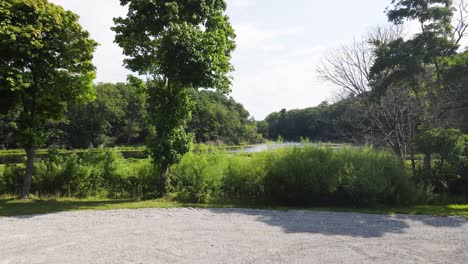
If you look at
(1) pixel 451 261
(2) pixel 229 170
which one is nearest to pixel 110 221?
(2) pixel 229 170

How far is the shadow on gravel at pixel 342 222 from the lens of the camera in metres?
6.85

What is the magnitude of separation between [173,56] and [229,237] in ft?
17.6

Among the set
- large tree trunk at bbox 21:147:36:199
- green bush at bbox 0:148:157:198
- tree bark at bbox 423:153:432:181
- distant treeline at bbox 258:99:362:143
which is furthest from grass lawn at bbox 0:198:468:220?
distant treeline at bbox 258:99:362:143

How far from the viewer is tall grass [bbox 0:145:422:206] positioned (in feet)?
31.9

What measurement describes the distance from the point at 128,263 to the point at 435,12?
1310cm

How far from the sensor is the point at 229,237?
640 centimetres

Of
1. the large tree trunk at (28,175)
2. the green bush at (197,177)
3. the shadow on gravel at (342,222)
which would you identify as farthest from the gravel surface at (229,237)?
the large tree trunk at (28,175)

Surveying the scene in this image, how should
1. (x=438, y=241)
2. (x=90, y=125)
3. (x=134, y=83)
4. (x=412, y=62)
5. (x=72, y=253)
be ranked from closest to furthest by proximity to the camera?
(x=72, y=253) → (x=438, y=241) → (x=134, y=83) → (x=412, y=62) → (x=90, y=125)

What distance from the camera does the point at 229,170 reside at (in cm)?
1087

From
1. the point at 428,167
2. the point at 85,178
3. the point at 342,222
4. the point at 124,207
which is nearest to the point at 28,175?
the point at 85,178

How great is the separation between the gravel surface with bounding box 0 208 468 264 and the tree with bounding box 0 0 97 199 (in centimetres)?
336

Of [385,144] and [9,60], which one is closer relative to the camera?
[9,60]

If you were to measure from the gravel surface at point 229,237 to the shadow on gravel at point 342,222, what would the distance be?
19 mm

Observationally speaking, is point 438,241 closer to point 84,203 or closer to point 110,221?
point 110,221
